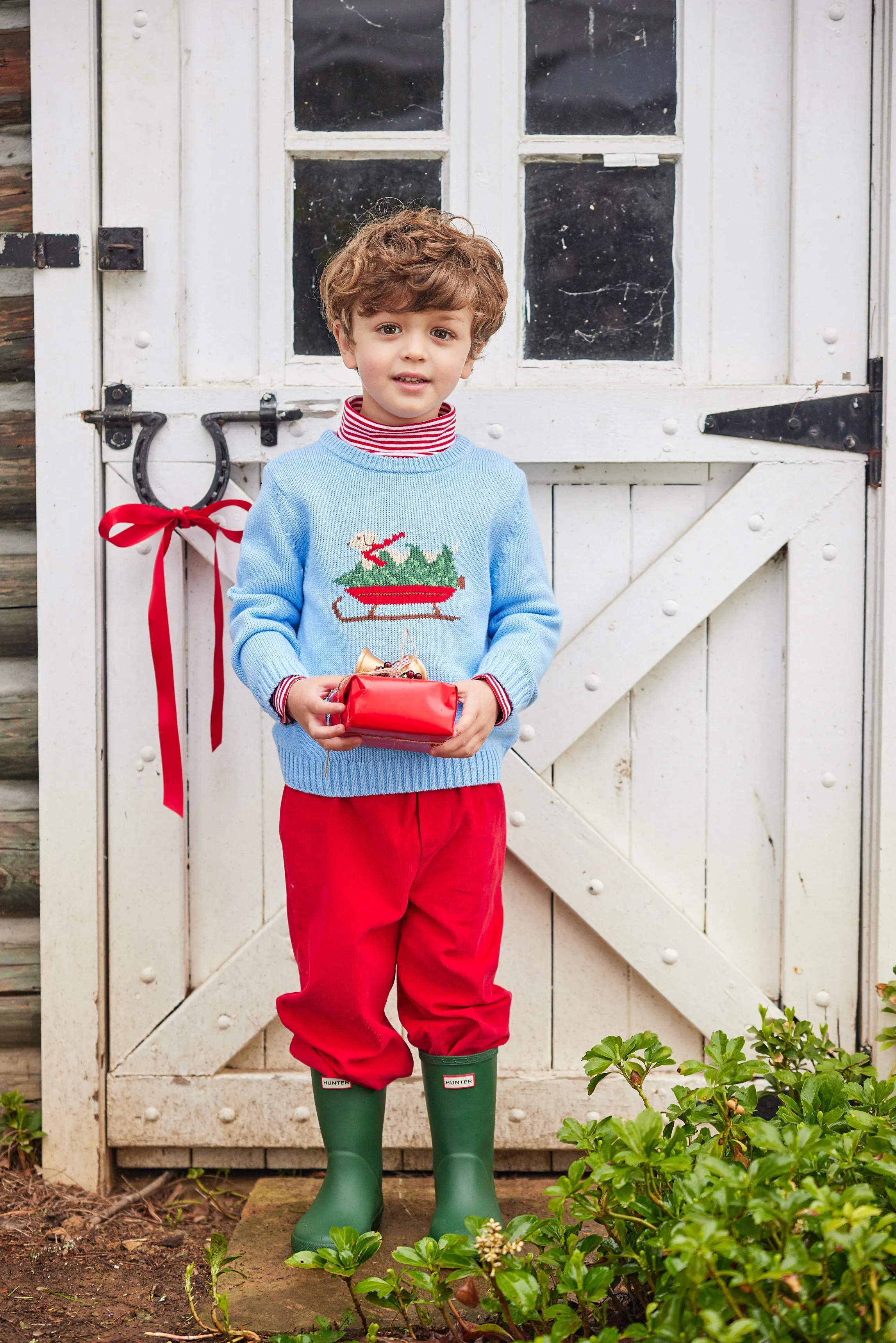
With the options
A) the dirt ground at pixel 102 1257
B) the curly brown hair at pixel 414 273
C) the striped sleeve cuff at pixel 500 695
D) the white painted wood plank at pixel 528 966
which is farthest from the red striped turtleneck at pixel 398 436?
the dirt ground at pixel 102 1257

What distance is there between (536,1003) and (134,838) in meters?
0.86

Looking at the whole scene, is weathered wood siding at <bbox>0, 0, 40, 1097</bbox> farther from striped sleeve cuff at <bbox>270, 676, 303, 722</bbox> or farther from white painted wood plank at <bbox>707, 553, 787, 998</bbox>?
white painted wood plank at <bbox>707, 553, 787, 998</bbox>

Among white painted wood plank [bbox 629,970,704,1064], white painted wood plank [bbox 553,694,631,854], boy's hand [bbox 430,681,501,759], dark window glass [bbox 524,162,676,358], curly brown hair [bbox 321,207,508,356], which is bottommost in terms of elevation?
white painted wood plank [bbox 629,970,704,1064]

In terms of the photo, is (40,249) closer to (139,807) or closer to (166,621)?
(166,621)

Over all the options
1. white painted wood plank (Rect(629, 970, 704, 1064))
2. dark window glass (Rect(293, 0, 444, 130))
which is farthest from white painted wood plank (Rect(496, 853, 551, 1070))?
dark window glass (Rect(293, 0, 444, 130))

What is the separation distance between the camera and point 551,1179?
2250 millimetres

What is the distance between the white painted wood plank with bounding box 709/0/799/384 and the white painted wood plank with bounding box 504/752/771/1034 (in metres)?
0.90

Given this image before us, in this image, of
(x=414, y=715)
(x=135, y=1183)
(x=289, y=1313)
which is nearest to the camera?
(x=414, y=715)

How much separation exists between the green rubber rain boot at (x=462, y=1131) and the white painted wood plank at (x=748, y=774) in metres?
0.67

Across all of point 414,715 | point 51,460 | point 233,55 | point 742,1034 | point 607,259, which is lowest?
point 742,1034

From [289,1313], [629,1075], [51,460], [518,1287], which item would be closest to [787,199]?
[51,460]

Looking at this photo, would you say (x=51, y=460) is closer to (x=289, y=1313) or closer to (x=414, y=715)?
(x=414, y=715)

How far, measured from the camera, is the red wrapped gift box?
150 cm

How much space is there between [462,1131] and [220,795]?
0.81 meters
